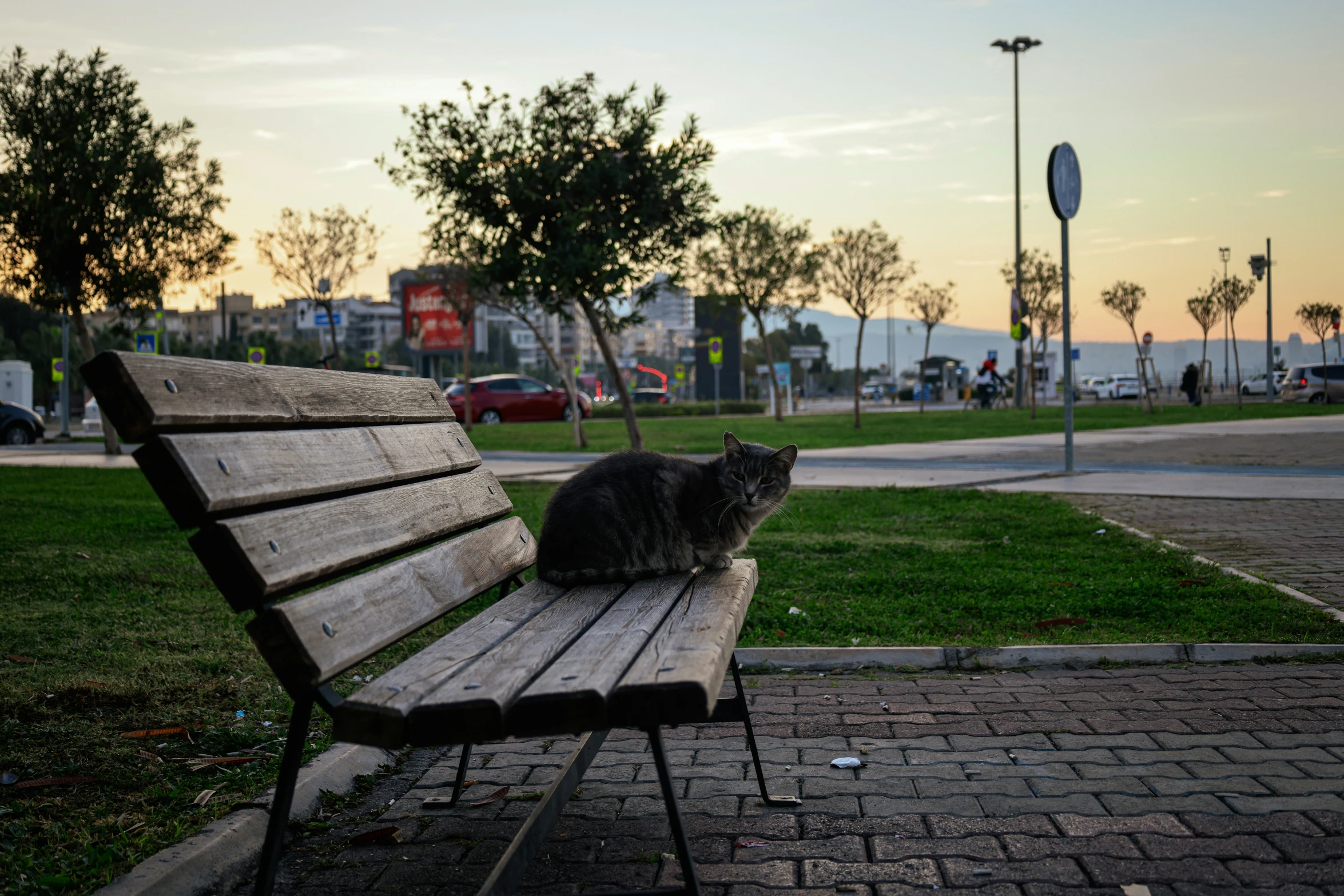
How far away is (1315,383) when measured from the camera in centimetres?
4303

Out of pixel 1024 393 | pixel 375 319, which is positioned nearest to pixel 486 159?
pixel 1024 393

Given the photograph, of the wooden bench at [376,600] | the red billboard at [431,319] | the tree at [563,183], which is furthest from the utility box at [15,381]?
the wooden bench at [376,600]

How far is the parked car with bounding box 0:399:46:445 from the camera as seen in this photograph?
83.7 feet

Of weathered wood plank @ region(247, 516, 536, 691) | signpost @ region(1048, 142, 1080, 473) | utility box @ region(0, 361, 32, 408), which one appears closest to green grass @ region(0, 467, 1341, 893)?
weathered wood plank @ region(247, 516, 536, 691)

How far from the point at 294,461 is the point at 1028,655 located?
11.2 ft

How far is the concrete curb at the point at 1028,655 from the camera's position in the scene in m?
4.55

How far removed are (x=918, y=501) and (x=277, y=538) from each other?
870 centimetres

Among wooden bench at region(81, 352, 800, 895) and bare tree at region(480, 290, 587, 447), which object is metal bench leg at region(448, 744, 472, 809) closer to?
wooden bench at region(81, 352, 800, 895)

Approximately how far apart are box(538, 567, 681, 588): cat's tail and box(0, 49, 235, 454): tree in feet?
55.9

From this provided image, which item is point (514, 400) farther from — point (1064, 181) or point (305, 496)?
point (305, 496)

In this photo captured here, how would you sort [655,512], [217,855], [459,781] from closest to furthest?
1. [217,855]
2. [459,781]
3. [655,512]

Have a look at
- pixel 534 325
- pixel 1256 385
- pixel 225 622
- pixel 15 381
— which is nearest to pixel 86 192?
pixel 534 325

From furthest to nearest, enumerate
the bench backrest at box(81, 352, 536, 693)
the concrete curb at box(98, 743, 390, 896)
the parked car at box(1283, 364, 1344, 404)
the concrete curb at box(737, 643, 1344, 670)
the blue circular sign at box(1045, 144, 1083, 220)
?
the parked car at box(1283, 364, 1344, 404)
the blue circular sign at box(1045, 144, 1083, 220)
the concrete curb at box(737, 643, 1344, 670)
the concrete curb at box(98, 743, 390, 896)
the bench backrest at box(81, 352, 536, 693)

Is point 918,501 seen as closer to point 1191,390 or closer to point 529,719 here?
point 529,719
